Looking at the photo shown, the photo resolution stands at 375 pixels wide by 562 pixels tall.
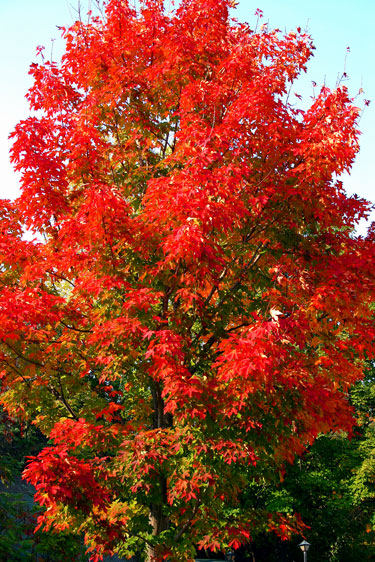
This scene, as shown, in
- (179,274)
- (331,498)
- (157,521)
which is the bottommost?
(157,521)

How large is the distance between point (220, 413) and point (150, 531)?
9.23ft

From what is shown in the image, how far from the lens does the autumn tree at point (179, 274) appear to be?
Answer: 6637 millimetres

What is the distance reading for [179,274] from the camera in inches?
302

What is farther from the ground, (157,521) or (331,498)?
(331,498)

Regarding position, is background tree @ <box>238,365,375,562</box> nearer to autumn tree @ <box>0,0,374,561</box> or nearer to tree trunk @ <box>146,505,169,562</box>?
tree trunk @ <box>146,505,169,562</box>

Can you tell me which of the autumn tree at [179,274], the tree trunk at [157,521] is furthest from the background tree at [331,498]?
the autumn tree at [179,274]

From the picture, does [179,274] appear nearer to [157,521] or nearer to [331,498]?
[157,521]

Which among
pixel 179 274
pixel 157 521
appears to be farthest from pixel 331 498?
pixel 179 274

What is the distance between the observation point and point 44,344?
8.42m

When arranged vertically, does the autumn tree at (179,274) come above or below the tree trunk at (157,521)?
above

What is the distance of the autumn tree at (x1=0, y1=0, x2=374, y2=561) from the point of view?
6.64 metres

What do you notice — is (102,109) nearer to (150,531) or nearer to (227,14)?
(227,14)

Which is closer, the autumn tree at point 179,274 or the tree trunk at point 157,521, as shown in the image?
the autumn tree at point 179,274

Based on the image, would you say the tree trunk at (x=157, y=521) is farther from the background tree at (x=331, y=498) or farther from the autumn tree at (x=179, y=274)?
the background tree at (x=331, y=498)
